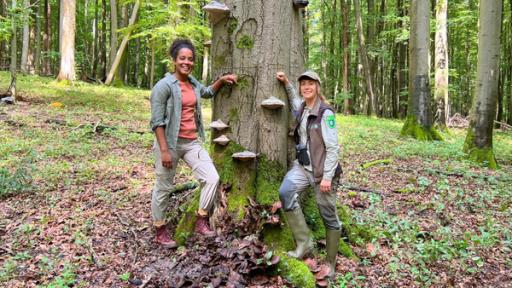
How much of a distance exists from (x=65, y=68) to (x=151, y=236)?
1628 centimetres

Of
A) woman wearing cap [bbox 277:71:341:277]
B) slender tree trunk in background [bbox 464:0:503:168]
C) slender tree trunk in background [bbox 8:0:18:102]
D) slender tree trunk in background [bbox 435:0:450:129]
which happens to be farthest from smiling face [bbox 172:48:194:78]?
slender tree trunk in background [bbox 435:0:450:129]

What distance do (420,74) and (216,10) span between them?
10.8 meters

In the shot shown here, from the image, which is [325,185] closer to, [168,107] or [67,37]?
[168,107]

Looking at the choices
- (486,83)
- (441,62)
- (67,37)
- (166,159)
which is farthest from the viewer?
(67,37)

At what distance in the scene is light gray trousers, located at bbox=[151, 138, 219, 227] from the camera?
Result: 4.18 m

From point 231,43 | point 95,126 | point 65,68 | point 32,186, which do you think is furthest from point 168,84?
point 65,68

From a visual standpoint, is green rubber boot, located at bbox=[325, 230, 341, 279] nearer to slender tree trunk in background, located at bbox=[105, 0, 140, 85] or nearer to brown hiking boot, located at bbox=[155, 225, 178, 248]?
brown hiking boot, located at bbox=[155, 225, 178, 248]

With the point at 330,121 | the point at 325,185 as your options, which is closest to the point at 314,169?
the point at 325,185

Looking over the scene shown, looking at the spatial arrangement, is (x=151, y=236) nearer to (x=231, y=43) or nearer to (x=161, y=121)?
(x=161, y=121)

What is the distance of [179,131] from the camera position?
168 inches

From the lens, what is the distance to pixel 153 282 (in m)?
3.79

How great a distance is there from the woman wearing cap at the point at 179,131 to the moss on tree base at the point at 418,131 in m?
10.6

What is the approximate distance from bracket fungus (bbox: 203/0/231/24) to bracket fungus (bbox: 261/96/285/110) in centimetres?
102

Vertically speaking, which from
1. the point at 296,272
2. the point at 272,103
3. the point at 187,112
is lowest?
the point at 296,272
